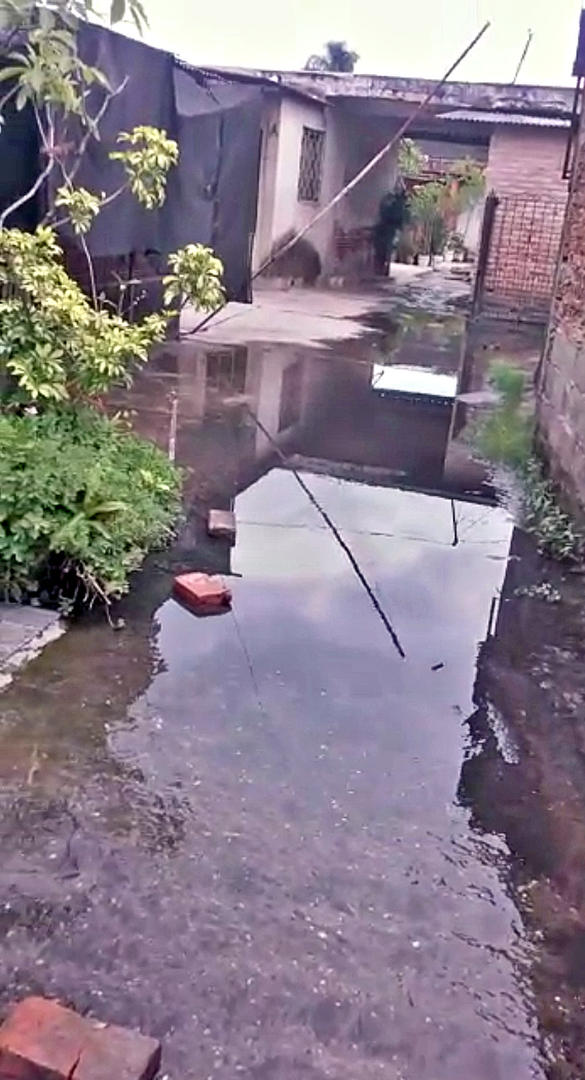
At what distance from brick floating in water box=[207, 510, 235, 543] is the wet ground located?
0.12m

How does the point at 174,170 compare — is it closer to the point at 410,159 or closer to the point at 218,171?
the point at 218,171

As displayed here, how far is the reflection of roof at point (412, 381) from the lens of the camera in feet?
29.6

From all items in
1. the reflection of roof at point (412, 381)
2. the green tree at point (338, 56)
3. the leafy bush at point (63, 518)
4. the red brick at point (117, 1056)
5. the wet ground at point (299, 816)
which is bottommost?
the wet ground at point (299, 816)

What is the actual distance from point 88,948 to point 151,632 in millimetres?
1644

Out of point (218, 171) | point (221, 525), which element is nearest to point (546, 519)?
point (221, 525)

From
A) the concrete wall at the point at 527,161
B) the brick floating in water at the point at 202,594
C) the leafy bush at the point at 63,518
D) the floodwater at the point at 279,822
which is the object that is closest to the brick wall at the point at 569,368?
the floodwater at the point at 279,822

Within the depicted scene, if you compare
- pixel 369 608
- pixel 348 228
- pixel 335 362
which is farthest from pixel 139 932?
pixel 348 228

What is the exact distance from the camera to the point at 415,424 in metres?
7.71

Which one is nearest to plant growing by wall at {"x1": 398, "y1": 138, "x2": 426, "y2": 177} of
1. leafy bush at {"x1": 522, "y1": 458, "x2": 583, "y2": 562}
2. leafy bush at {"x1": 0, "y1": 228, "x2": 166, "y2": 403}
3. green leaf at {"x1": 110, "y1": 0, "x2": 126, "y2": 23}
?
leafy bush at {"x1": 522, "y1": 458, "x2": 583, "y2": 562}

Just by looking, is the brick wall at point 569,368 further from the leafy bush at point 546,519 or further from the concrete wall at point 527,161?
the concrete wall at point 527,161

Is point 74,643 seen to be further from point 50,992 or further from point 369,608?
point 50,992

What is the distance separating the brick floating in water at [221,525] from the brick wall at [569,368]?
5.90 feet

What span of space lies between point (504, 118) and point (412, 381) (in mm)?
8656

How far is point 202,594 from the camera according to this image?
3977 mm
